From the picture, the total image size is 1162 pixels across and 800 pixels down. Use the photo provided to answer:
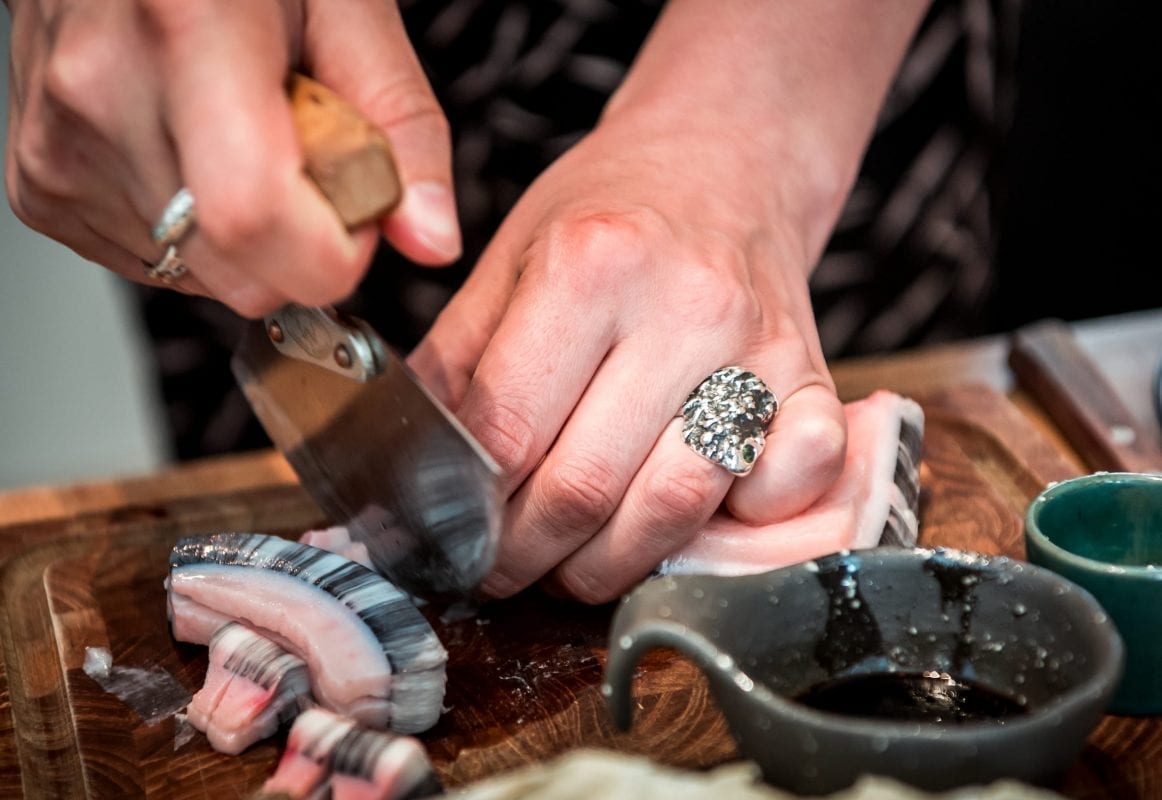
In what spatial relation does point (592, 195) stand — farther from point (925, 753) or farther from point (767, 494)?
point (925, 753)

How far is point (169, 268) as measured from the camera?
1.19m

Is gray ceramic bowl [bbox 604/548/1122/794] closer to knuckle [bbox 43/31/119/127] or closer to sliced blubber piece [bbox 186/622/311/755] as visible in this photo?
sliced blubber piece [bbox 186/622/311/755]

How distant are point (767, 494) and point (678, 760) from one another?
0.91 feet

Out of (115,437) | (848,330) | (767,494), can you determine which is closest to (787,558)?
(767,494)

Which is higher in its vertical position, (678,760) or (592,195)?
(592,195)

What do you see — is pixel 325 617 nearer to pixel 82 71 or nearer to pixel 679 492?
pixel 679 492

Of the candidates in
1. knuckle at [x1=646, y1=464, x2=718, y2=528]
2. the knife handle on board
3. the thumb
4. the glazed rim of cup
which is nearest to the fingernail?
the thumb

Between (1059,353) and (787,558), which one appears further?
(1059,353)

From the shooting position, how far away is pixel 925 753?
943mm

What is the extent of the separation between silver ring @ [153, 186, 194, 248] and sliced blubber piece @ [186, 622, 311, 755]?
400 millimetres

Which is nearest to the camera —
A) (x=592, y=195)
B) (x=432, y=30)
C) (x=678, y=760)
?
(x=678, y=760)

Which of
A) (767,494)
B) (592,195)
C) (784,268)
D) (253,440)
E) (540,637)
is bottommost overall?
(253,440)

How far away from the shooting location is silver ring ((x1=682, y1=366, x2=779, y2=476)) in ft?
4.24

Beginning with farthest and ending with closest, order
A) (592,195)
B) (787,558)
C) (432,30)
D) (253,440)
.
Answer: (253,440)
(432,30)
(592,195)
(787,558)
